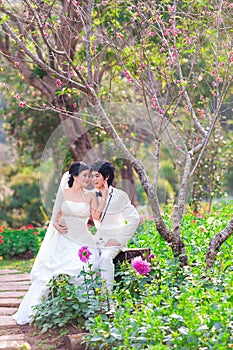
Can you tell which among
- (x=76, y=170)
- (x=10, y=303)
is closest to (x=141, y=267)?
(x=76, y=170)

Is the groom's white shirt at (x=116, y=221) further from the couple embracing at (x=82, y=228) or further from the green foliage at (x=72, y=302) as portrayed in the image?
the green foliage at (x=72, y=302)

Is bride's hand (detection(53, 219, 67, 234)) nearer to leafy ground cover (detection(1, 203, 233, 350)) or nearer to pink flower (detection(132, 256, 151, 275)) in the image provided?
leafy ground cover (detection(1, 203, 233, 350))

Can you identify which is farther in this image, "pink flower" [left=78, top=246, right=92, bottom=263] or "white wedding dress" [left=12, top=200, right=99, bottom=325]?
"white wedding dress" [left=12, top=200, right=99, bottom=325]

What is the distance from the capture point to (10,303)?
5.61 m

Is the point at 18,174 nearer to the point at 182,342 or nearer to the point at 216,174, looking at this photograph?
the point at 216,174

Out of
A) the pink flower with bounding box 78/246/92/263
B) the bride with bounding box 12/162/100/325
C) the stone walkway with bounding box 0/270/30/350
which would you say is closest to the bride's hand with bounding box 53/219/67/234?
the bride with bounding box 12/162/100/325

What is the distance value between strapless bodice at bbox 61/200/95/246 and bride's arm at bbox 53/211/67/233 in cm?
3

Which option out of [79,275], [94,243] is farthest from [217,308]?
[94,243]

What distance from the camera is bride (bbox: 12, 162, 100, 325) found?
4984 millimetres

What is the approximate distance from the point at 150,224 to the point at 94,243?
1.69 meters

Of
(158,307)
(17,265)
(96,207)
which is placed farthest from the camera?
(17,265)

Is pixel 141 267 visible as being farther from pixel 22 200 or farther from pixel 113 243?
pixel 22 200

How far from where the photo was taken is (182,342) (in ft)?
10.5

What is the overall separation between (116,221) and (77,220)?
1.30 feet
